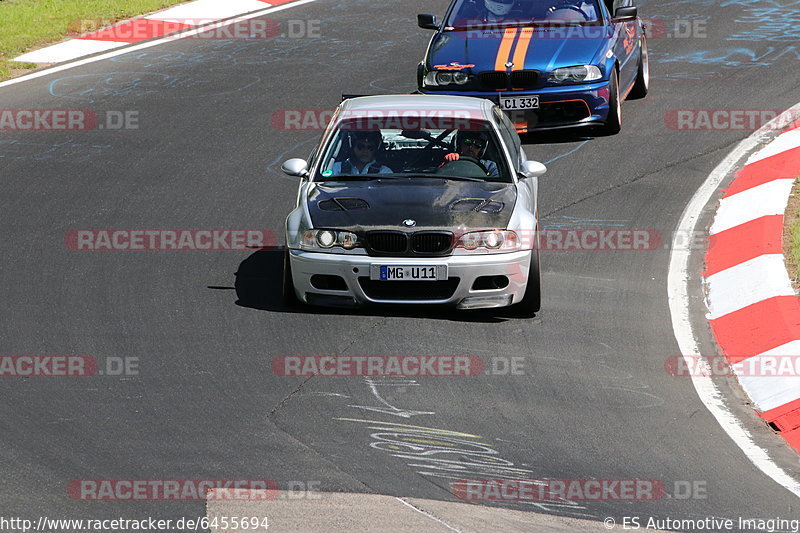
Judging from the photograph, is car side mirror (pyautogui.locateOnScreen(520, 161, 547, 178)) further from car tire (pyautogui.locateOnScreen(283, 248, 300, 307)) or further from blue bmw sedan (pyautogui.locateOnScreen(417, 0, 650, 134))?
blue bmw sedan (pyautogui.locateOnScreen(417, 0, 650, 134))

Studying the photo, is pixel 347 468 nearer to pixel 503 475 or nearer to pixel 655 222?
pixel 503 475

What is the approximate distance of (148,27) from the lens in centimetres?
1914

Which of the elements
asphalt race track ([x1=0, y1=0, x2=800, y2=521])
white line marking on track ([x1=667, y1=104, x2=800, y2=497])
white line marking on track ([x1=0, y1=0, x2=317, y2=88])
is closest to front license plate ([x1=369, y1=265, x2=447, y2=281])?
asphalt race track ([x1=0, y1=0, x2=800, y2=521])

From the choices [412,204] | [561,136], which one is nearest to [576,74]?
[561,136]

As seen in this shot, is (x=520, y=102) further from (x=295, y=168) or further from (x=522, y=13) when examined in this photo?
(x=295, y=168)

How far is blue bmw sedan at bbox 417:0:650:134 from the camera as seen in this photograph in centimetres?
1363

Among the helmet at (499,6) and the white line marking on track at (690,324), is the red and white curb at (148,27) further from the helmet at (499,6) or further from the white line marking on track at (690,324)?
the white line marking on track at (690,324)

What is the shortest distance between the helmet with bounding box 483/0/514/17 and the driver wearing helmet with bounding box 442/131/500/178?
509cm

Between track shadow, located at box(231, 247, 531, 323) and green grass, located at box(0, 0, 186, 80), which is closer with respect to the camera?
track shadow, located at box(231, 247, 531, 323)

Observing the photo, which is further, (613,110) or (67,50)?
(67,50)

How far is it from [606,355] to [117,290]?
153 inches

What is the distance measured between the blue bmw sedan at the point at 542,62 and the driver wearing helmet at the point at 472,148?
370cm

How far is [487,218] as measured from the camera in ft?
30.0

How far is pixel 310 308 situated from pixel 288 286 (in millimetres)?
236
